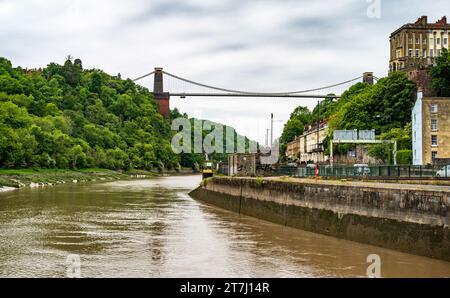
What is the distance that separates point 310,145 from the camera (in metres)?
99.0

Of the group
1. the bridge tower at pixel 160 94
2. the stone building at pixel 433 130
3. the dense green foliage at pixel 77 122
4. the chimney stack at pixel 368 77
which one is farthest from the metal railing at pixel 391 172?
the bridge tower at pixel 160 94

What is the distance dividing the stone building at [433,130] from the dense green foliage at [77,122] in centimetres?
4877

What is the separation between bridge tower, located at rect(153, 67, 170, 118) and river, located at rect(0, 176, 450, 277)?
144m

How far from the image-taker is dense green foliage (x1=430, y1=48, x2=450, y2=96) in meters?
69.1

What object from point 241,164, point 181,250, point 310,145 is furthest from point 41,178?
point 181,250

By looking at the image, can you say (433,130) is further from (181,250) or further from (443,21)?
(443,21)

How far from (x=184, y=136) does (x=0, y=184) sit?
11146cm

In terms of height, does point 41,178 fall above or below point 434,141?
below

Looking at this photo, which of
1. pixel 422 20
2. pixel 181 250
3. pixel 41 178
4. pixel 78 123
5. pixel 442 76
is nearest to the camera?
pixel 181 250

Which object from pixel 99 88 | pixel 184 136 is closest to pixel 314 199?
pixel 184 136

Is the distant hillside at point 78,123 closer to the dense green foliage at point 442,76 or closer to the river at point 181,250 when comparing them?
the river at point 181,250

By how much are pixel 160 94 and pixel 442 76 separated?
351ft

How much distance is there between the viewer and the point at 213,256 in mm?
15250

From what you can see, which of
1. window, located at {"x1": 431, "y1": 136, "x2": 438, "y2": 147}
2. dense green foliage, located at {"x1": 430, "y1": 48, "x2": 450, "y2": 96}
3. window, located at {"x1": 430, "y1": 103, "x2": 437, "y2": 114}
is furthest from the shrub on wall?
dense green foliage, located at {"x1": 430, "y1": 48, "x2": 450, "y2": 96}
